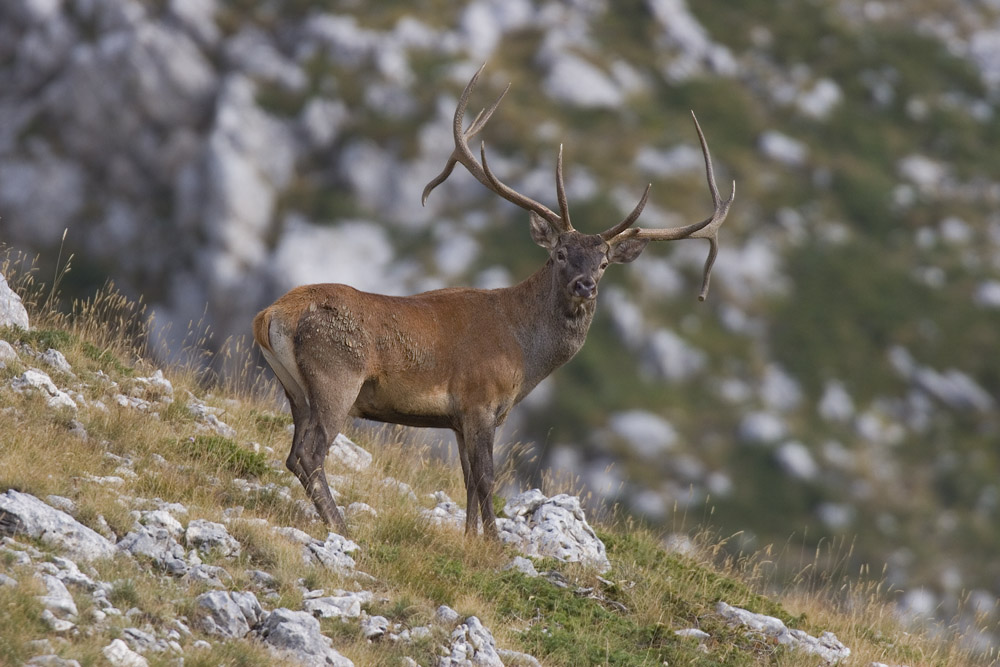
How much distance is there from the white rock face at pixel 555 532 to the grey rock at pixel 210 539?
2874 mm

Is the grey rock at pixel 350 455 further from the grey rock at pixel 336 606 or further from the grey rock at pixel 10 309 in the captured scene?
the grey rock at pixel 336 606

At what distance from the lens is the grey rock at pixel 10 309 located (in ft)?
36.8

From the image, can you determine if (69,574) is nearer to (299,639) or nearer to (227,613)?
(227,613)

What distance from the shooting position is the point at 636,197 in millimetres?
79375

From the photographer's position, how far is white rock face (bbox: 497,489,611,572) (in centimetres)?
1053

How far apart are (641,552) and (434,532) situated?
7.97 feet

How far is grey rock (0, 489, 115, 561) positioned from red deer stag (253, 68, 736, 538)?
227 cm

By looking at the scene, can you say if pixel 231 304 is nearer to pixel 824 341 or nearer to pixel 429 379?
pixel 824 341

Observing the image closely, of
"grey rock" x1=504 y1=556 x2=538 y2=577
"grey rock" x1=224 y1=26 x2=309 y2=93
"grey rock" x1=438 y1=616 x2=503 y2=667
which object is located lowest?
"grey rock" x1=224 y1=26 x2=309 y2=93

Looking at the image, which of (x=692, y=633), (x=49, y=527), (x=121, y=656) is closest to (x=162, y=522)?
(x=49, y=527)

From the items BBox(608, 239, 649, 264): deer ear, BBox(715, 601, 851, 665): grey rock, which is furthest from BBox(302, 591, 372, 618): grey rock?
BBox(608, 239, 649, 264): deer ear

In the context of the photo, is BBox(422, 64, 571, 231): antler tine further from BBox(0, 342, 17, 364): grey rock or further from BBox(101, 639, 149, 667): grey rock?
BBox(101, 639, 149, 667): grey rock

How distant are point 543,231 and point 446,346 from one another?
75.6 inches

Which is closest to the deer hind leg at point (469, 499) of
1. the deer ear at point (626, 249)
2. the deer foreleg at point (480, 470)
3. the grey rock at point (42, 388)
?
the deer foreleg at point (480, 470)
